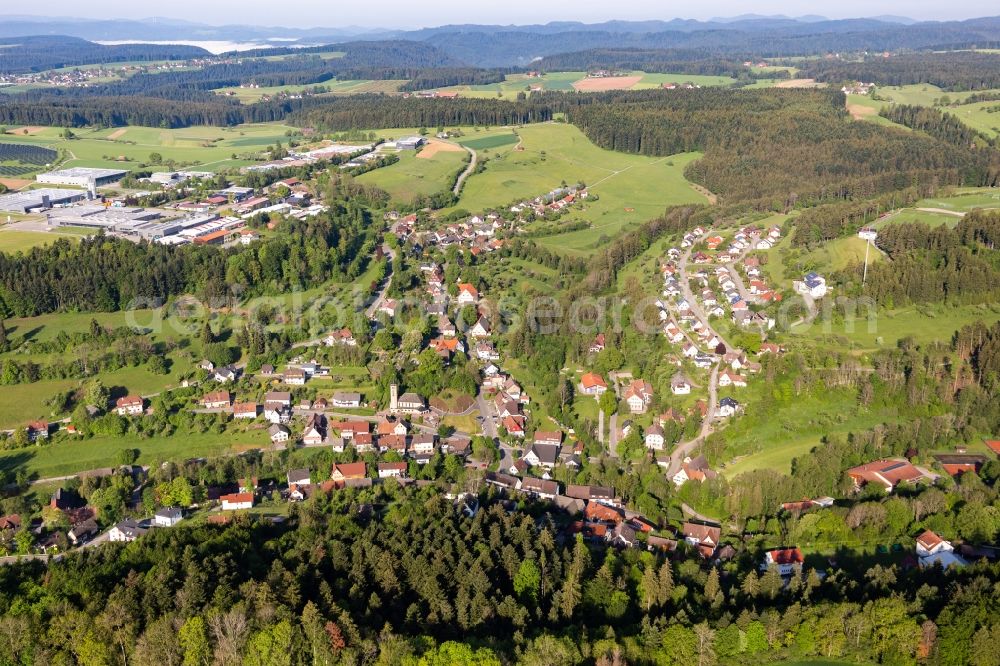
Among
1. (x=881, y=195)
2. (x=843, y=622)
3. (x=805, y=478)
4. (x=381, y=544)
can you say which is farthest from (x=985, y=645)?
(x=881, y=195)

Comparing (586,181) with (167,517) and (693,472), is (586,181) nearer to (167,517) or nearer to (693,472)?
(693,472)

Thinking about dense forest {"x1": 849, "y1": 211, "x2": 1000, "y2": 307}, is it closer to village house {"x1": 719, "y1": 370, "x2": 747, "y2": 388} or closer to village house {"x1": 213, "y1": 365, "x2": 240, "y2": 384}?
village house {"x1": 719, "y1": 370, "x2": 747, "y2": 388}

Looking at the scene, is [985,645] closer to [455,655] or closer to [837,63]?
[455,655]

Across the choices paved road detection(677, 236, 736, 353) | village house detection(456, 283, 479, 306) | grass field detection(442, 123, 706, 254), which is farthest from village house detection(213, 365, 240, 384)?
grass field detection(442, 123, 706, 254)

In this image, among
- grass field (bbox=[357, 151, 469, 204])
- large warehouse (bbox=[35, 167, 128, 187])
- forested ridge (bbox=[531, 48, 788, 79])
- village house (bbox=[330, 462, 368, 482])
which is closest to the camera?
village house (bbox=[330, 462, 368, 482])

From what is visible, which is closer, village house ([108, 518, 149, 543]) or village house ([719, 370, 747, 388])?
village house ([108, 518, 149, 543])

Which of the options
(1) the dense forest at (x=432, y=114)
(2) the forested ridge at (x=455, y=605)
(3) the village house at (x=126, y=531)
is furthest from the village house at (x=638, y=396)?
(1) the dense forest at (x=432, y=114)

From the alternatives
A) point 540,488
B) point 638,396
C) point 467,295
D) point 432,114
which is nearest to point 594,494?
point 540,488
